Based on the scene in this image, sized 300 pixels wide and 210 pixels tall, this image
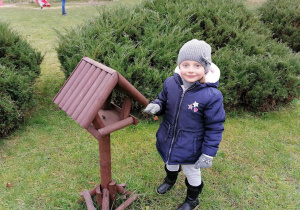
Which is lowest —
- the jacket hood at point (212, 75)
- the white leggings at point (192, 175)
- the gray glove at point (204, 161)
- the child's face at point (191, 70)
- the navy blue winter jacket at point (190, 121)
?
the white leggings at point (192, 175)

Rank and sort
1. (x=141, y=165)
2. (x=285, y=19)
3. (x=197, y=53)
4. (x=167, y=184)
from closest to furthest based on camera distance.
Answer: (x=197, y=53)
(x=167, y=184)
(x=141, y=165)
(x=285, y=19)

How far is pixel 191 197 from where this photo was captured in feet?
8.60

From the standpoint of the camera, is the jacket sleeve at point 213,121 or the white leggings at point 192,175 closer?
the jacket sleeve at point 213,121

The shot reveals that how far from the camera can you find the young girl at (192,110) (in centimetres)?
205

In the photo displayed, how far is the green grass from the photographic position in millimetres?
2820

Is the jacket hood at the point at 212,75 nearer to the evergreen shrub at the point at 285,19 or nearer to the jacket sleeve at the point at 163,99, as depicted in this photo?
the jacket sleeve at the point at 163,99

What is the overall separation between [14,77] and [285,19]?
21.4ft

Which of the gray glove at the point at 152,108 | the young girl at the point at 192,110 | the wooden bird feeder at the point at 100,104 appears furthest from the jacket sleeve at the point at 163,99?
the wooden bird feeder at the point at 100,104

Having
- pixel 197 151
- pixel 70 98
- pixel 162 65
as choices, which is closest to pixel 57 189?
pixel 70 98

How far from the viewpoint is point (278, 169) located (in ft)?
11.0

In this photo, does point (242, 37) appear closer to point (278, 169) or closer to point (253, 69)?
point (253, 69)

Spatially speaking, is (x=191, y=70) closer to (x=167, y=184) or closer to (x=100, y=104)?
(x=100, y=104)

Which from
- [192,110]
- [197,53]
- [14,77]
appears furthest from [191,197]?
[14,77]

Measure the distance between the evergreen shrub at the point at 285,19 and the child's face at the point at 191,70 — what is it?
556 cm
